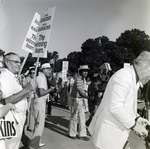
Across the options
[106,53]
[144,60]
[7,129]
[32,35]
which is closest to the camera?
[144,60]

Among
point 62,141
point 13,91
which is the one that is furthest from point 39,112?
point 13,91

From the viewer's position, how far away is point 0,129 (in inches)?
71.9

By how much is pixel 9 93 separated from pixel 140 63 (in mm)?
1409

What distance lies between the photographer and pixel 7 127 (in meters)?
1.94

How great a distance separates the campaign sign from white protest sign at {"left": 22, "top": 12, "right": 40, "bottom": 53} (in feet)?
5.92

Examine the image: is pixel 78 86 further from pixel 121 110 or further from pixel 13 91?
pixel 121 110

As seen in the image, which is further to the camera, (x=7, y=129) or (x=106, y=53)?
(x=106, y=53)

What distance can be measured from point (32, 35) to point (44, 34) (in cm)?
30

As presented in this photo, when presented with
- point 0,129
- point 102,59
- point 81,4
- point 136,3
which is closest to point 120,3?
point 136,3

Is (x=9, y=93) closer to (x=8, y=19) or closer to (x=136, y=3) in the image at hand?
(x=8, y=19)

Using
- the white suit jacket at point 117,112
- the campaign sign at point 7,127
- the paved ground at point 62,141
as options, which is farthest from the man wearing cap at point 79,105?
the white suit jacket at point 117,112

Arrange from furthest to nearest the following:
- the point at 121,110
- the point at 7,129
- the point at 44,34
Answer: the point at 44,34, the point at 7,129, the point at 121,110

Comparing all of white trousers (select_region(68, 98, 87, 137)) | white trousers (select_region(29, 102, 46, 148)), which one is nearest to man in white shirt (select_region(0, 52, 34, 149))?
white trousers (select_region(29, 102, 46, 148))

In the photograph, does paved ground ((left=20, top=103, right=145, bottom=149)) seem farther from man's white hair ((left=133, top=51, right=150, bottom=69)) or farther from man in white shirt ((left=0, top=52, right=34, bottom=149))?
man's white hair ((left=133, top=51, right=150, bottom=69))
